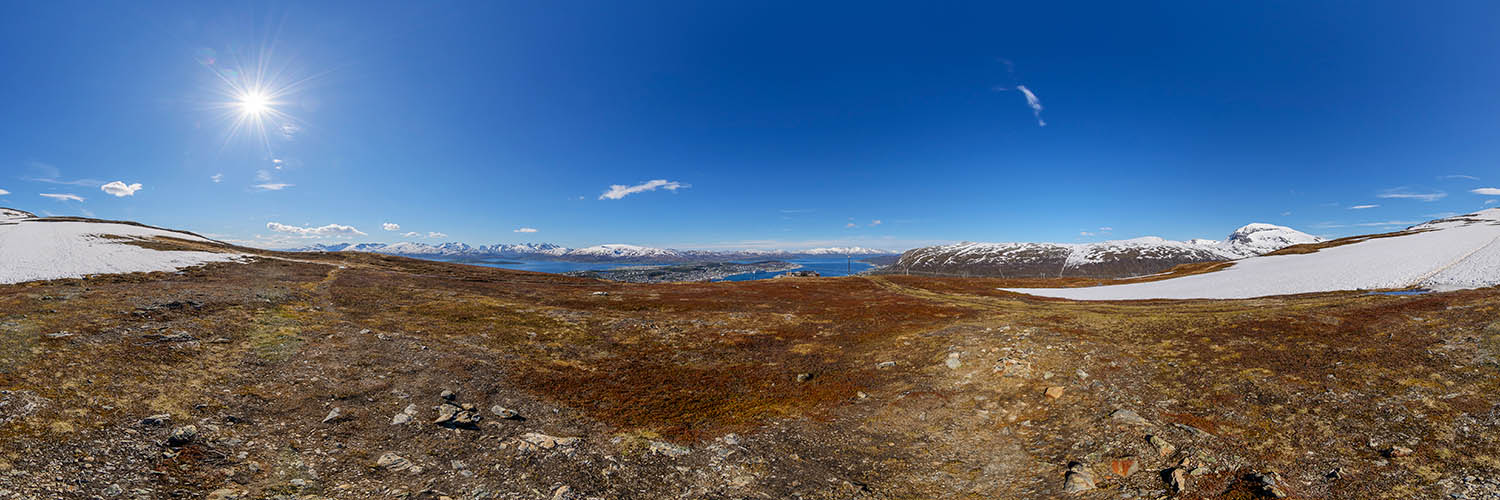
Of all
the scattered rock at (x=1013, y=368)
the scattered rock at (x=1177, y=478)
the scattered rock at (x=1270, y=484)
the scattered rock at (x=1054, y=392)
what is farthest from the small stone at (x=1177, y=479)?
the scattered rock at (x=1013, y=368)

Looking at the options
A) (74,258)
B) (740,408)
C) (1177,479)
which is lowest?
(740,408)

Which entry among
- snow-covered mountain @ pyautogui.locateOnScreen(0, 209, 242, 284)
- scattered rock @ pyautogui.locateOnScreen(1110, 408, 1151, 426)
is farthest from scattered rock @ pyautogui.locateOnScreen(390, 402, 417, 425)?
snow-covered mountain @ pyautogui.locateOnScreen(0, 209, 242, 284)

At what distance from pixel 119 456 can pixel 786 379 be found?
15.4 metres

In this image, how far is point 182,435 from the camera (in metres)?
9.43

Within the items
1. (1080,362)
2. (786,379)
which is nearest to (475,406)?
(786,379)

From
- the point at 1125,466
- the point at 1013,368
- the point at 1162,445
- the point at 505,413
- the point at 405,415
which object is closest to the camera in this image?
the point at 1125,466

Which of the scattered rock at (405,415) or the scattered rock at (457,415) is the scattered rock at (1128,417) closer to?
the scattered rock at (457,415)

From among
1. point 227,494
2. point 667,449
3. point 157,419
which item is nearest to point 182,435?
point 157,419

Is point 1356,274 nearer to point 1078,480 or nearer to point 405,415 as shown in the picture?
point 1078,480

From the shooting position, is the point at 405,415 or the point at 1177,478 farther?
the point at 405,415

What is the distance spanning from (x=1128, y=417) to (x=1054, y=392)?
6.70 feet

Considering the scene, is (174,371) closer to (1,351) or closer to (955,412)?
(1,351)

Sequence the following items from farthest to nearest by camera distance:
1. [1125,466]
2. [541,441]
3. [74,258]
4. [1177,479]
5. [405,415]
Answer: [74,258]
[405,415]
[541,441]
[1125,466]
[1177,479]

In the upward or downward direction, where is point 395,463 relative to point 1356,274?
downward
